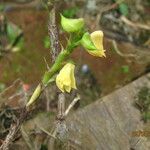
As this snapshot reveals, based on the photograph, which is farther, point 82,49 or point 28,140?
point 82,49

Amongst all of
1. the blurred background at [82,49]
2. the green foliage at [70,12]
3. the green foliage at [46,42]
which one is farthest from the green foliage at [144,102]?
the green foliage at [70,12]

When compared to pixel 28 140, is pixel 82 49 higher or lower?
lower

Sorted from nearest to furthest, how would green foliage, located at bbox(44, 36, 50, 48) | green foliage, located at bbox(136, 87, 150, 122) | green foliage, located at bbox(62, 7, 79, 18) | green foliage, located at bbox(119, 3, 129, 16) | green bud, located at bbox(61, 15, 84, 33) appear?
green bud, located at bbox(61, 15, 84, 33)
green foliage, located at bbox(136, 87, 150, 122)
green foliage, located at bbox(44, 36, 50, 48)
green foliage, located at bbox(62, 7, 79, 18)
green foliage, located at bbox(119, 3, 129, 16)

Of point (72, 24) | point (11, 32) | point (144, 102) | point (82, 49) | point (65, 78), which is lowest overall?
point (11, 32)

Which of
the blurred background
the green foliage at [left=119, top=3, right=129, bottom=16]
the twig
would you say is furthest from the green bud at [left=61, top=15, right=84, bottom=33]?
the green foliage at [left=119, top=3, right=129, bottom=16]

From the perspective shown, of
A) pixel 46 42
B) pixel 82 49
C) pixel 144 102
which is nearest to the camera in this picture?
pixel 144 102

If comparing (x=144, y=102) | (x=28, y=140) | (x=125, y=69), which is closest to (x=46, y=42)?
(x=125, y=69)

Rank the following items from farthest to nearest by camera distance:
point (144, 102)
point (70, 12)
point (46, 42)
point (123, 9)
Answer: point (123, 9) < point (70, 12) < point (46, 42) < point (144, 102)

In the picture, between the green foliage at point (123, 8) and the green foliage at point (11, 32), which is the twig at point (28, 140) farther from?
the green foliage at point (123, 8)

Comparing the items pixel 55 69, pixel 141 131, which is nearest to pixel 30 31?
pixel 141 131

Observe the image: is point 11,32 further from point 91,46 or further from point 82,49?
point 91,46

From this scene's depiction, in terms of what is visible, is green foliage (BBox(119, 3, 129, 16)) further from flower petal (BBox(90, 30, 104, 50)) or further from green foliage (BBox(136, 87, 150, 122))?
flower petal (BBox(90, 30, 104, 50))
